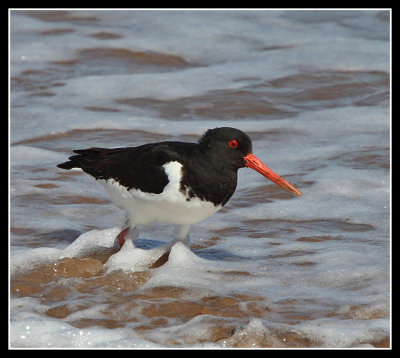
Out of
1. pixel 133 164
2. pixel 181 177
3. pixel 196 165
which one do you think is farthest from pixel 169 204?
pixel 133 164

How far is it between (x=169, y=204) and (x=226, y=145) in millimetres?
551

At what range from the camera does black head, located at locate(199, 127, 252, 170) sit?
4.94 metres

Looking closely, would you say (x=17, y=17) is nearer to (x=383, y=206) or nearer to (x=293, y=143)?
(x=293, y=143)

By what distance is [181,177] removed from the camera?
4.81 m

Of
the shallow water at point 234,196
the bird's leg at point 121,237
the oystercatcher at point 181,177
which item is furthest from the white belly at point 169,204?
the shallow water at point 234,196

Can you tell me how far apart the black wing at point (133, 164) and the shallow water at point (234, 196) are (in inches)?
20.6

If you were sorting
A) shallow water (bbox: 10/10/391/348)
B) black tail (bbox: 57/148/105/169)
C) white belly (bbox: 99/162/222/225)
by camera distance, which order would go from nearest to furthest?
shallow water (bbox: 10/10/391/348) → white belly (bbox: 99/162/222/225) → black tail (bbox: 57/148/105/169)

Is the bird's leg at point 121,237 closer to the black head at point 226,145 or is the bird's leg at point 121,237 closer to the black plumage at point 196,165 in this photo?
the black plumage at point 196,165

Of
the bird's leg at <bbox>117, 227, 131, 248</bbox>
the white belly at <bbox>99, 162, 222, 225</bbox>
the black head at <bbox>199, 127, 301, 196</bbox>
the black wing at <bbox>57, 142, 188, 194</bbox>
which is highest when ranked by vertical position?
the black head at <bbox>199, 127, 301, 196</bbox>

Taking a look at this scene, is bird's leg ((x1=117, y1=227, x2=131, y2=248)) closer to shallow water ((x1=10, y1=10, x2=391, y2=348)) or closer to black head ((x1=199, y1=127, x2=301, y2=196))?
shallow water ((x1=10, y1=10, x2=391, y2=348))

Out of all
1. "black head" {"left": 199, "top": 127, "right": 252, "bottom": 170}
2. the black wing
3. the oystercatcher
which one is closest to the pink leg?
the oystercatcher

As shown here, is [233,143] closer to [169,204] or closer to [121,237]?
[169,204]

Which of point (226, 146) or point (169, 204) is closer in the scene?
point (169, 204)

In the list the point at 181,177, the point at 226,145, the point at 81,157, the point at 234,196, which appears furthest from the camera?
the point at 234,196
